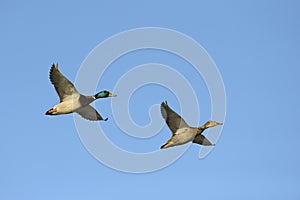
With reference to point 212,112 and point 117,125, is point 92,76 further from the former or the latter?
point 212,112

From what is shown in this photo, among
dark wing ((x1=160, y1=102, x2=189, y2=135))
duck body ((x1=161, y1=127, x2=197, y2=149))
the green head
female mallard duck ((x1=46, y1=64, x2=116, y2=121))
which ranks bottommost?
duck body ((x1=161, y1=127, x2=197, y2=149))

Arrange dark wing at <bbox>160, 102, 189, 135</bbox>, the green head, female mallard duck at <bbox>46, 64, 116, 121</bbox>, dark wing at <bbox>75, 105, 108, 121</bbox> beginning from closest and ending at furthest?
1. dark wing at <bbox>160, 102, 189, 135</bbox>
2. female mallard duck at <bbox>46, 64, 116, 121</bbox>
3. the green head
4. dark wing at <bbox>75, 105, 108, 121</bbox>

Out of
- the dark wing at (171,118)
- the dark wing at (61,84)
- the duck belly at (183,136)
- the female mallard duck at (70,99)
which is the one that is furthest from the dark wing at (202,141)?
the dark wing at (61,84)

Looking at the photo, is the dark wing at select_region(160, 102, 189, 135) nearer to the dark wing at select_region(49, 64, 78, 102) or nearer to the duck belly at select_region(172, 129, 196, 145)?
the duck belly at select_region(172, 129, 196, 145)

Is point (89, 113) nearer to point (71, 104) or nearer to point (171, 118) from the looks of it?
point (71, 104)

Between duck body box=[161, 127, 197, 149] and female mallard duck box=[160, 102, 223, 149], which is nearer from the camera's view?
female mallard duck box=[160, 102, 223, 149]

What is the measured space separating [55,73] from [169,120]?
390cm

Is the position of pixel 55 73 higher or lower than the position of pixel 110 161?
higher

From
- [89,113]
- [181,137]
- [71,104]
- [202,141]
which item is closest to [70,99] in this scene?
[71,104]

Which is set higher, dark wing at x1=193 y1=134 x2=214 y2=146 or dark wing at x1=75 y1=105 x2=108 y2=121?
dark wing at x1=75 y1=105 x2=108 y2=121

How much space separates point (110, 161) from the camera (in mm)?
27000

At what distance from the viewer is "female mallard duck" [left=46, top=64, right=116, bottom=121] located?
25.8 meters

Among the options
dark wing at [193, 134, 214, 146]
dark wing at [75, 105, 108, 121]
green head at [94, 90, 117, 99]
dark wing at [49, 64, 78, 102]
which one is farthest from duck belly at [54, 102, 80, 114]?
dark wing at [193, 134, 214, 146]

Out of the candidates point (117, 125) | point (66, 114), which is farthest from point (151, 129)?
point (66, 114)
